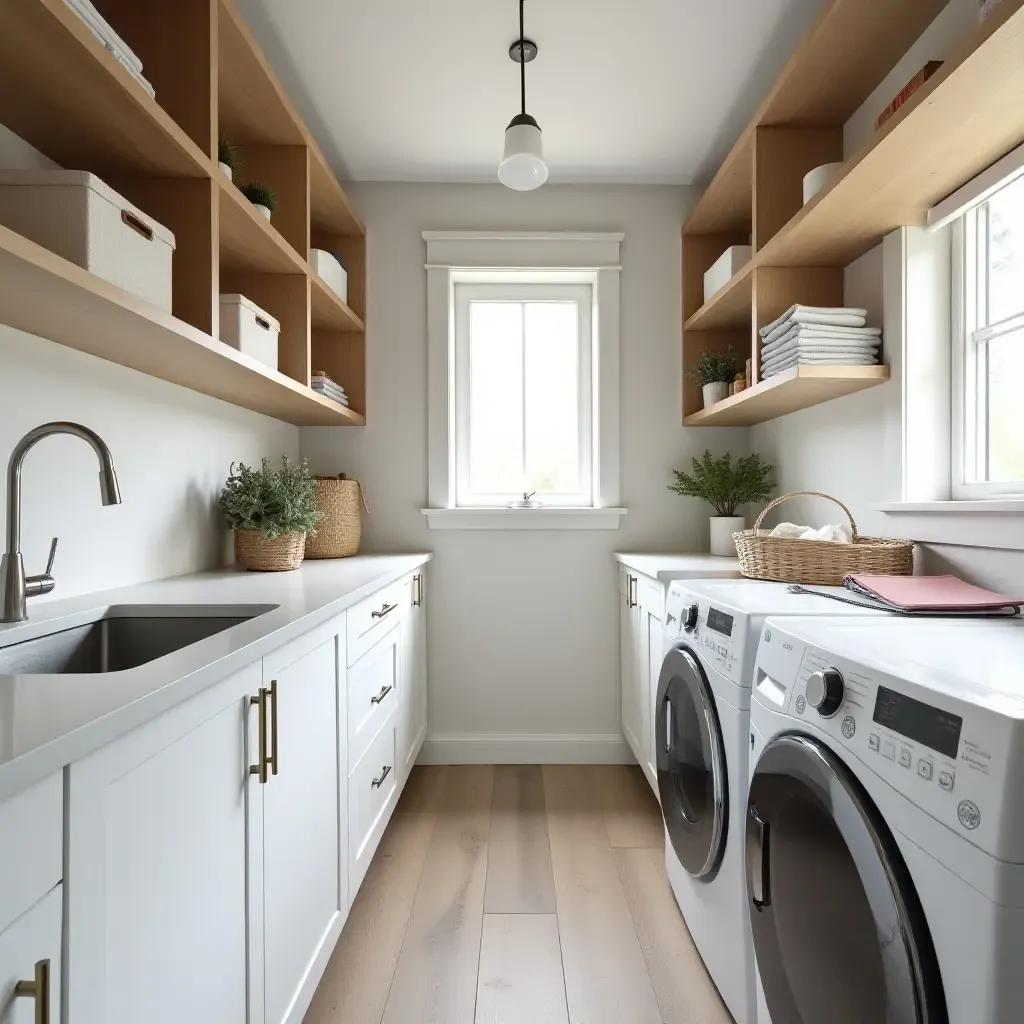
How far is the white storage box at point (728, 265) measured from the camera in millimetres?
2387

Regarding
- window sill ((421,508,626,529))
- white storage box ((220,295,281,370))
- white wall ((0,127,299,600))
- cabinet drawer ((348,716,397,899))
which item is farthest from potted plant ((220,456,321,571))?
window sill ((421,508,626,529))

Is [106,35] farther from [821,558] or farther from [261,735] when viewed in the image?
[821,558]

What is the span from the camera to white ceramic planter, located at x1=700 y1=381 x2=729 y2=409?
263 cm

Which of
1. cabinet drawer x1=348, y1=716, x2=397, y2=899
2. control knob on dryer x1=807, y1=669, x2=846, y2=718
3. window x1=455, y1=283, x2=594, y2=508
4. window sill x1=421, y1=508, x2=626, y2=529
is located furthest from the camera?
window x1=455, y1=283, x2=594, y2=508

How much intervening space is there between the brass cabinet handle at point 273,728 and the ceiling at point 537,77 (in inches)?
75.3

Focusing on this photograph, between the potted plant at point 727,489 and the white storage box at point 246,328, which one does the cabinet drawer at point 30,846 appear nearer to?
the white storage box at point 246,328

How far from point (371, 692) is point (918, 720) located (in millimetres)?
1438

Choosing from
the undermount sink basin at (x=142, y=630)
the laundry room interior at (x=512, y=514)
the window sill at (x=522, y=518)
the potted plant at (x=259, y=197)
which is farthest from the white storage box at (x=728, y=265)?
the undermount sink basin at (x=142, y=630)

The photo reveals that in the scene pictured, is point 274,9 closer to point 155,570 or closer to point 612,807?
point 155,570

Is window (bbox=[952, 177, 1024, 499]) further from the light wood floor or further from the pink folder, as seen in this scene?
the light wood floor

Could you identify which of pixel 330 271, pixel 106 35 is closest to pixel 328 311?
pixel 330 271

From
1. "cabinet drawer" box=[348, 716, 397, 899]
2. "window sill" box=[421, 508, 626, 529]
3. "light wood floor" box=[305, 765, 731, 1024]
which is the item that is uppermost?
"window sill" box=[421, 508, 626, 529]

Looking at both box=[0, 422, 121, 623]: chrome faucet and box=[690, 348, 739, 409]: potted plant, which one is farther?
box=[690, 348, 739, 409]: potted plant

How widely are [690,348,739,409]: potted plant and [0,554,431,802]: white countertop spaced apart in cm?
163
